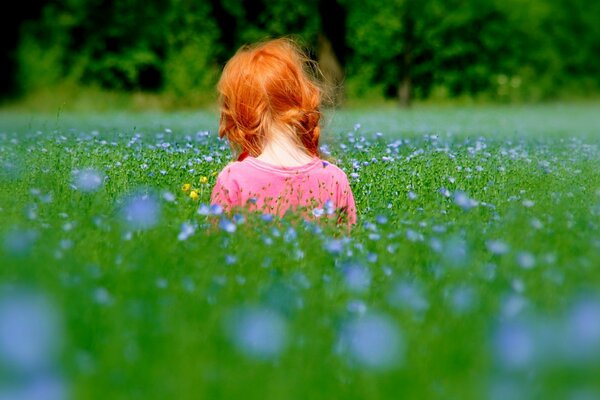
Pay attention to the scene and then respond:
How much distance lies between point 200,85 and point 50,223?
2531 centimetres

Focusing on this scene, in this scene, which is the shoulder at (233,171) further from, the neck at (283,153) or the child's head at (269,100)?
the child's head at (269,100)

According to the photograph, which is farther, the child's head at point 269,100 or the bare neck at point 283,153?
the child's head at point 269,100

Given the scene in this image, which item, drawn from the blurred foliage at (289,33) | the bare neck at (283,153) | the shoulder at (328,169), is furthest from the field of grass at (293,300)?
the blurred foliage at (289,33)

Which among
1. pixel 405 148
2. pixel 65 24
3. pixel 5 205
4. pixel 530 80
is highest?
pixel 5 205

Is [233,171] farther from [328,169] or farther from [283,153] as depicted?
[328,169]

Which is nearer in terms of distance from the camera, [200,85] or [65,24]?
[200,85]

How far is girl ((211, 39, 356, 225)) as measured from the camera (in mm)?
4156

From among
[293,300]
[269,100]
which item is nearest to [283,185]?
[269,100]

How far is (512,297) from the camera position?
2.58m

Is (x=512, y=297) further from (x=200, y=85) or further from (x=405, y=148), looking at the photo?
(x=200, y=85)

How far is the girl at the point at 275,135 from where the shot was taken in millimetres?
4156

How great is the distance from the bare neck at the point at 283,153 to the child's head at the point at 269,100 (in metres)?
0.03

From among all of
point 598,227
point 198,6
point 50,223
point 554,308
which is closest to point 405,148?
point 598,227

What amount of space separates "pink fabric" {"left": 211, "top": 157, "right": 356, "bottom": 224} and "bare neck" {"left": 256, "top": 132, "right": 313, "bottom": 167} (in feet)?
0.22
